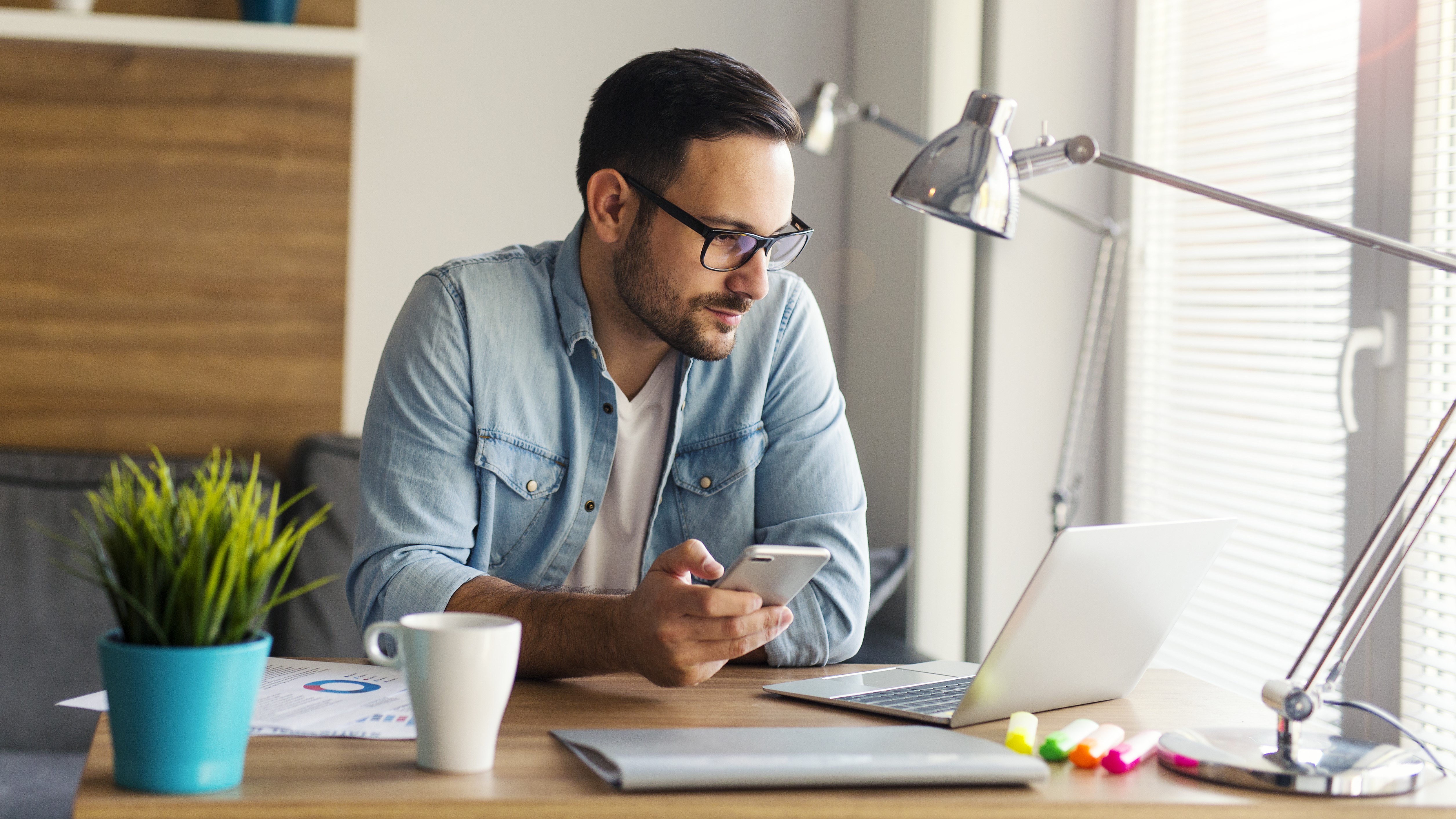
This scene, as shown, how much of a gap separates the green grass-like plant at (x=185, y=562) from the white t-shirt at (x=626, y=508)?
0.80m

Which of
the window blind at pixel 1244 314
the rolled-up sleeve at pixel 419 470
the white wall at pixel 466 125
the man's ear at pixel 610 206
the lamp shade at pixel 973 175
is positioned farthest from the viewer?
the white wall at pixel 466 125

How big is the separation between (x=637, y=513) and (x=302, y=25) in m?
1.62

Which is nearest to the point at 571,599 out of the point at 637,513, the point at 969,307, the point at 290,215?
the point at 637,513

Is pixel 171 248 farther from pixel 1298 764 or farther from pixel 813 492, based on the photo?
pixel 1298 764

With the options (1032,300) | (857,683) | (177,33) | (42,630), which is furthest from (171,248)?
(857,683)

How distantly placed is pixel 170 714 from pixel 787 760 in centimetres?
38

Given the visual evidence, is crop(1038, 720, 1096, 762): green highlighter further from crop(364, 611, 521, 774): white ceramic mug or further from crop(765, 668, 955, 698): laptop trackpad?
crop(364, 611, 521, 774): white ceramic mug

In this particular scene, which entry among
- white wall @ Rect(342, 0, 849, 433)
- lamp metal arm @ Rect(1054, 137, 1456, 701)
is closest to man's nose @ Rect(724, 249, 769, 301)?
lamp metal arm @ Rect(1054, 137, 1456, 701)

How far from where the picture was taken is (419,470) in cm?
132

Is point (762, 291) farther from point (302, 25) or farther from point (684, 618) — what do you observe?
point (302, 25)

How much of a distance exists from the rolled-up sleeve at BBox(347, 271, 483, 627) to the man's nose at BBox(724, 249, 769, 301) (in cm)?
33

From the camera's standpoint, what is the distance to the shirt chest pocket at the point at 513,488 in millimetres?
1390

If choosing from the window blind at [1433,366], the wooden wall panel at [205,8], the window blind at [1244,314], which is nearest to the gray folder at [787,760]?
the window blind at [1433,366]

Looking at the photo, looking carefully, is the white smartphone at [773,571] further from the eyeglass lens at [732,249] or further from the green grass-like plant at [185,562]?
the eyeglass lens at [732,249]
